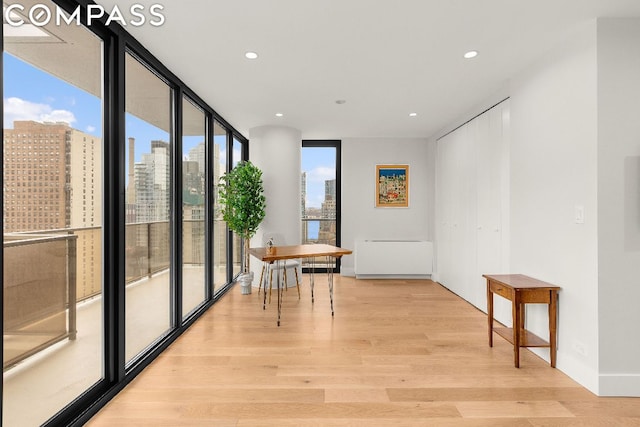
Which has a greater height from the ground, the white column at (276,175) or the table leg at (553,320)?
the white column at (276,175)

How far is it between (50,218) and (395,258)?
5.32 metres

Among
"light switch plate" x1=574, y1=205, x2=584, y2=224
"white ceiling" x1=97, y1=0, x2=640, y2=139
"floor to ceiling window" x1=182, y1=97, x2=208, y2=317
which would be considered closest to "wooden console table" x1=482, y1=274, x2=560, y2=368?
"light switch plate" x1=574, y1=205, x2=584, y2=224

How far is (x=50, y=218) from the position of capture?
196 cm

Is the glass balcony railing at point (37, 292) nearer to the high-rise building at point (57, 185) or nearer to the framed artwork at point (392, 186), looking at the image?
the high-rise building at point (57, 185)

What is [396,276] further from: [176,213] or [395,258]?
[176,213]

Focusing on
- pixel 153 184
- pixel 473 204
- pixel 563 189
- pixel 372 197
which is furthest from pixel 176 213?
pixel 372 197

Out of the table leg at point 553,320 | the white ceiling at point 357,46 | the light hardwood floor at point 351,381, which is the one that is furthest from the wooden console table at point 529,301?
the white ceiling at point 357,46

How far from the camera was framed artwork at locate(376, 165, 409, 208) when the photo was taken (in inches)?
263

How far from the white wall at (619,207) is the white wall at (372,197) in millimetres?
4177

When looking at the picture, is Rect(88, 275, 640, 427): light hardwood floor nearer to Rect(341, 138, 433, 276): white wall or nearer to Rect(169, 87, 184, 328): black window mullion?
Rect(169, 87, 184, 328): black window mullion

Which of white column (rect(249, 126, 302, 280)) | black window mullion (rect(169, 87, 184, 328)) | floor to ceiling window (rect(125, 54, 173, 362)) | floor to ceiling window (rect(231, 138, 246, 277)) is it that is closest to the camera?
floor to ceiling window (rect(125, 54, 173, 362))

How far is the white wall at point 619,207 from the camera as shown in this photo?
2467 millimetres

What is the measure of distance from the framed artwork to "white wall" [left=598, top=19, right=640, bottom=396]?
420 centimetres

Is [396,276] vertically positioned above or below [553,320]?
below
